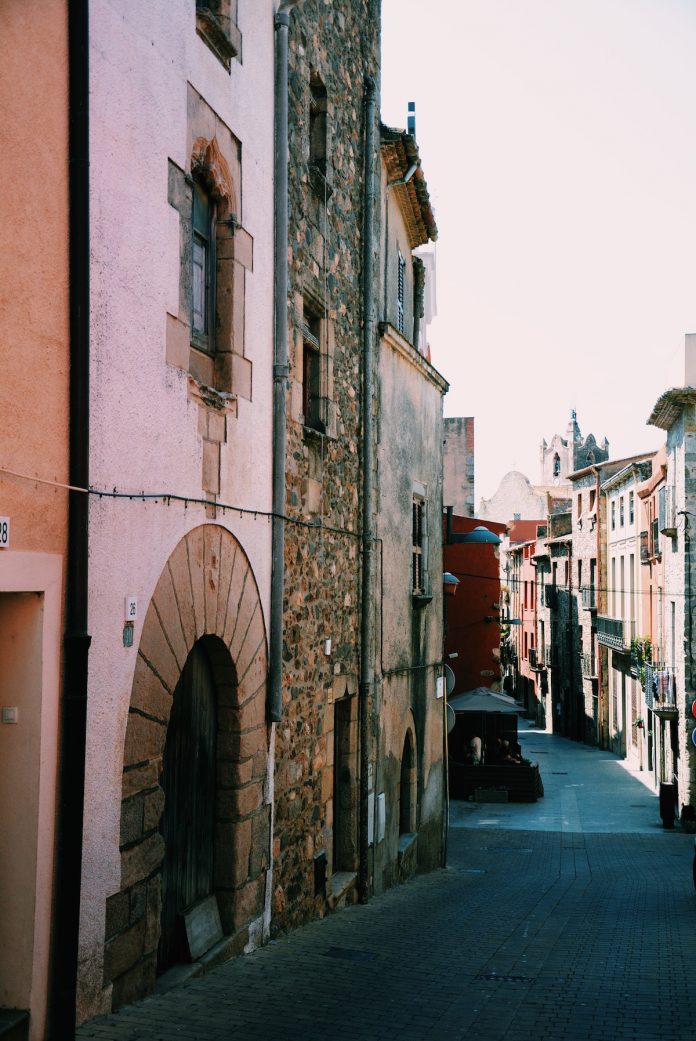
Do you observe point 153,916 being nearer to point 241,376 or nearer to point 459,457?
point 241,376

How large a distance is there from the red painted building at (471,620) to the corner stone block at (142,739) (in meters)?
28.2

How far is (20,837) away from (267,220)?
542cm

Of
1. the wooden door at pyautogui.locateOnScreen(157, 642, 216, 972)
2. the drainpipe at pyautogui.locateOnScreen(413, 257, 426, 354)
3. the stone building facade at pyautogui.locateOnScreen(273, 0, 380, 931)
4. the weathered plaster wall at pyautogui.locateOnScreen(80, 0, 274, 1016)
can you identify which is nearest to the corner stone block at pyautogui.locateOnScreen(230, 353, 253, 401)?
the weathered plaster wall at pyautogui.locateOnScreen(80, 0, 274, 1016)

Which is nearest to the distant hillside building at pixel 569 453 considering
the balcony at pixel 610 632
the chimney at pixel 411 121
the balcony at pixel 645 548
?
the balcony at pixel 610 632

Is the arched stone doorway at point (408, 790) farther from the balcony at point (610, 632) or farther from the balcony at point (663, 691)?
the balcony at point (610, 632)

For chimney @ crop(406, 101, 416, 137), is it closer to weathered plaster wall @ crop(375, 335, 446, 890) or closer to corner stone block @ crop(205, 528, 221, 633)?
weathered plaster wall @ crop(375, 335, 446, 890)

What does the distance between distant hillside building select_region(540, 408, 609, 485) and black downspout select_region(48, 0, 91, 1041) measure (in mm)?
76173

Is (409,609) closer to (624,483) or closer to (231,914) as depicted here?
(231,914)

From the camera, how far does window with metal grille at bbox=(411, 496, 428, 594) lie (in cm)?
1686

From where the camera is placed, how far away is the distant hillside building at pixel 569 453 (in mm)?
82750

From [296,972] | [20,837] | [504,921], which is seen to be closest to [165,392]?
[20,837]

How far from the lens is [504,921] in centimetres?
1177

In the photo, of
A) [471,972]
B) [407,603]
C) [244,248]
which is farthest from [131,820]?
[407,603]

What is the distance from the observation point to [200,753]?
7809 mm
